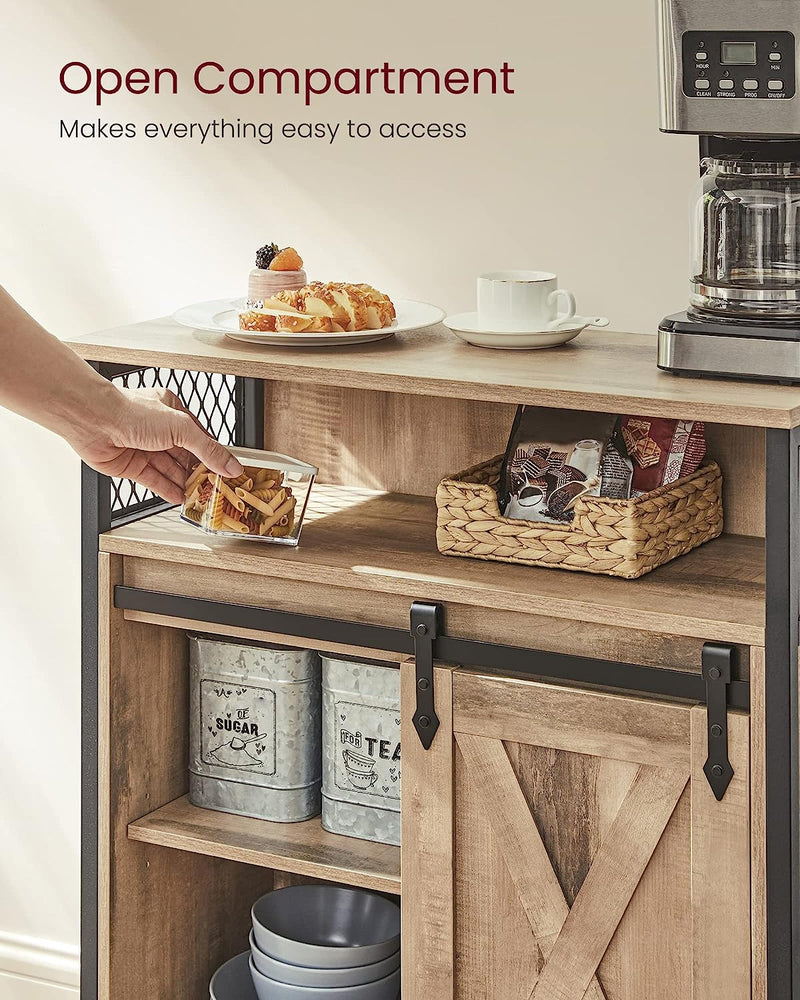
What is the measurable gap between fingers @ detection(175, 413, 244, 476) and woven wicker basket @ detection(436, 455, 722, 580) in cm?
29

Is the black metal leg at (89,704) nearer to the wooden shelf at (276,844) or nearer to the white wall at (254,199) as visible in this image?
the wooden shelf at (276,844)

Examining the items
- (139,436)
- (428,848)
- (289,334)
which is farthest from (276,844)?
(289,334)

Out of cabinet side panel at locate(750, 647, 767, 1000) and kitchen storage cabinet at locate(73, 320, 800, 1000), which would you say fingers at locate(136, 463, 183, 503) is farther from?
cabinet side panel at locate(750, 647, 767, 1000)

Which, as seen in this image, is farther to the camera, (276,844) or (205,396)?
(205,396)

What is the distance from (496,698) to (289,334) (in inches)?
21.4

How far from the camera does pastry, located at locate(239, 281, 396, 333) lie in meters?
1.90

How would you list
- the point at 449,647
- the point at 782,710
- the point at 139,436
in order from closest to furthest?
the point at 782,710
the point at 449,647
the point at 139,436

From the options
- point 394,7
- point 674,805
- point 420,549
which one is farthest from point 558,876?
point 394,7

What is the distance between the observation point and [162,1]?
2.33 metres

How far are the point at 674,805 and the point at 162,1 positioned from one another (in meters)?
1.52

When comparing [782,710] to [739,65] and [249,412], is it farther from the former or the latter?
[249,412]

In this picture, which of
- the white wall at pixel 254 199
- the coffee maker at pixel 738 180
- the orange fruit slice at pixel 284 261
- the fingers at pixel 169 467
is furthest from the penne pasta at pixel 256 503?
the coffee maker at pixel 738 180

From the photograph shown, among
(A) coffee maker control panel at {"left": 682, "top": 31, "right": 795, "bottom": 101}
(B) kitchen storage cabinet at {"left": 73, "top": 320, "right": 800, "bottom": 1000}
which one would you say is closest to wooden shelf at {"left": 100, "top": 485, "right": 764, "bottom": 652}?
(B) kitchen storage cabinet at {"left": 73, "top": 320, "right": 800, "bottom": 1000}

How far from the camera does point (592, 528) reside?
1.74 m
